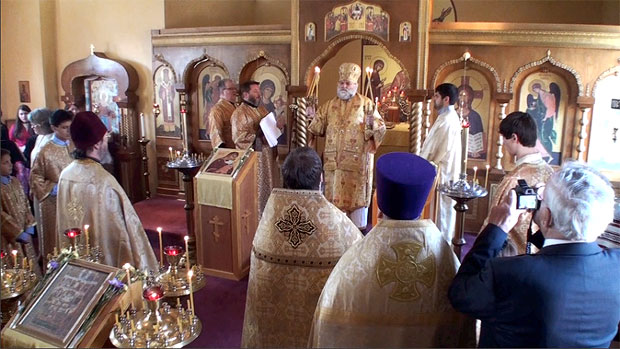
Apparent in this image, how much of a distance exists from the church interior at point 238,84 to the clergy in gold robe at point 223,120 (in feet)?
1.20

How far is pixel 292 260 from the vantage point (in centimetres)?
239

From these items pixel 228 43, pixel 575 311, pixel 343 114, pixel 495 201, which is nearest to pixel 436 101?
pixel 343 114

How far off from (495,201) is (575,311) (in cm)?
169

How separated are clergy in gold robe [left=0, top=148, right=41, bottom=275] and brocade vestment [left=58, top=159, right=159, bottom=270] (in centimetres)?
49

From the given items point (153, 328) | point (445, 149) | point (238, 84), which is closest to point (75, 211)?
point (153, 328)

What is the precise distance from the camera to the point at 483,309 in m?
1.52

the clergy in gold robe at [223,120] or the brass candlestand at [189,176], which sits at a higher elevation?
the clergy in gold robe at [223,120]

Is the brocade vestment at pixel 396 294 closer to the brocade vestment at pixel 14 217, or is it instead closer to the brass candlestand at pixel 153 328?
the brass candlestand at pixel 153 328

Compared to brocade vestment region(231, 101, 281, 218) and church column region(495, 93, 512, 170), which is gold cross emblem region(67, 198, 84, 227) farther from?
church column region(495, 93, 512, 170)

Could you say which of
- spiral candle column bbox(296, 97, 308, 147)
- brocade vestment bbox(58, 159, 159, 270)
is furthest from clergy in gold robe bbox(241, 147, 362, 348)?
spiral candle column bbox(296, 97, 308, 147)

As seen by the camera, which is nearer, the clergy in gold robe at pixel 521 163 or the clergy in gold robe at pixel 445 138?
the clergy in gold robe at pixel 521 163

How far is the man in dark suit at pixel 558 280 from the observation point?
1.46 meters

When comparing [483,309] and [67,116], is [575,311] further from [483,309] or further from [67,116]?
[67,116]

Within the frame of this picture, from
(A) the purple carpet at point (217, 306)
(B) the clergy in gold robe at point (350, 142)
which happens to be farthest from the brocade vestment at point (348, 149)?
(A) the purple carpet at point (217, 306)
